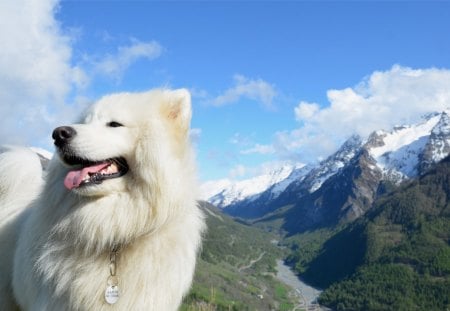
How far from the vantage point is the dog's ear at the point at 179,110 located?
623 cm

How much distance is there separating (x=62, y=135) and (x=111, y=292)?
1.91 meters

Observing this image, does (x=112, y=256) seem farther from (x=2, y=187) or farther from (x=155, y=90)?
(x=2, y=187)

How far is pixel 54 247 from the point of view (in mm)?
5789

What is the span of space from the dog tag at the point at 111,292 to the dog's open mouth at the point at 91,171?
121 cm

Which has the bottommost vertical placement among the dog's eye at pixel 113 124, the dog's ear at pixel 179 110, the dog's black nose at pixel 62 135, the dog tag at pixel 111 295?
the dog tag at pixel 111 295

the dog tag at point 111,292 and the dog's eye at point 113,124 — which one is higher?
the dog's eye at point 113,124

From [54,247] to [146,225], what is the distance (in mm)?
1114

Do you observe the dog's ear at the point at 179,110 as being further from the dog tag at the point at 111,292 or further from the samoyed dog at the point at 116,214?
the dog tag at the point at 111,292

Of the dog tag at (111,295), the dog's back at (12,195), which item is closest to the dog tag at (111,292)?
the dog tag at (111,295)

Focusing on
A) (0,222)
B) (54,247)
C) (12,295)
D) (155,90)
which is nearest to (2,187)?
(0,222)

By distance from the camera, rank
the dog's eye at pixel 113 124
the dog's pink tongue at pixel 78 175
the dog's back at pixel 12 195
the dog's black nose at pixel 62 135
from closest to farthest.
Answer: the dog's pink tongue at pixel 78 175 < the dog's black nose at pixel 62 135 < the dog's eye at pixel 113 124 < the dog's back at pixel 12 195

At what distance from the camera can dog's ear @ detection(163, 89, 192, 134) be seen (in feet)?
20.4

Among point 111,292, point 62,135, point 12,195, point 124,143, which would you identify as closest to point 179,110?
point 124,143

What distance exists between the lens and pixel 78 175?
5609 mm
